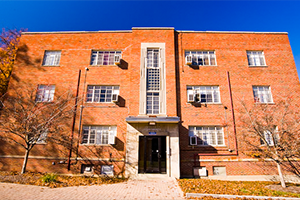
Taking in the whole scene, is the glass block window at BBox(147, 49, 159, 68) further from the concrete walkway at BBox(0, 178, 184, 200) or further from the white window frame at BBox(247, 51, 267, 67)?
the concrete walkway at BBox(0, 178, 184, 200)

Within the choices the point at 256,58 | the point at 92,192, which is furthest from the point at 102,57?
the point at 256,58

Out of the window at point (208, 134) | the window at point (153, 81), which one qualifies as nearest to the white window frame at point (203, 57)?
the window at point (153, 81)

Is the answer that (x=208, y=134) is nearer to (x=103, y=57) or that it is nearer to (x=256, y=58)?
(x=256, y=58)

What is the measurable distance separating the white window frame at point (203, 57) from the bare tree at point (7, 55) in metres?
17.5

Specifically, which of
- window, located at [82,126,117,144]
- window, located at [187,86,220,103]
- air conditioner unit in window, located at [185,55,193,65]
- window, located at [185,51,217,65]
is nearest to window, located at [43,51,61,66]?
window, located at [82,126,117,144]

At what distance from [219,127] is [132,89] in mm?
7348

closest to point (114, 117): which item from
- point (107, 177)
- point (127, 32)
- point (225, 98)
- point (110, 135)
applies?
point (110, 135)

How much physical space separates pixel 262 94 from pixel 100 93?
522 inches

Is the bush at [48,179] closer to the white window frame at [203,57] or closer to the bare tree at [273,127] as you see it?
the bare tree at [273,127]

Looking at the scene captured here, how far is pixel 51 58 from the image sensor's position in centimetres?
1444

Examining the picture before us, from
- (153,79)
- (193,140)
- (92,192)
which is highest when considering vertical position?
(153,79)

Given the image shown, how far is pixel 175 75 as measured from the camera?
43.6 ft

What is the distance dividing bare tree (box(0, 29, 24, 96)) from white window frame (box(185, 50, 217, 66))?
17.5 m

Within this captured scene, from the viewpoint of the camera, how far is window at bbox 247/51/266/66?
1423 centimetres
